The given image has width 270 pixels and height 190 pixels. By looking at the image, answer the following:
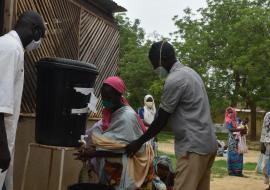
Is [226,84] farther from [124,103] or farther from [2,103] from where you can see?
[2,103]

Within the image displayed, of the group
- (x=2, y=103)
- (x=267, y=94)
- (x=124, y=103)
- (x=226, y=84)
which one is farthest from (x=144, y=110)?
(x=226, y=84)

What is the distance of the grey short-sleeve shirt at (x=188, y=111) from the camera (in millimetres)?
3686

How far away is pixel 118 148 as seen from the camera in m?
4.25

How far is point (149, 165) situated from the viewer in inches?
174

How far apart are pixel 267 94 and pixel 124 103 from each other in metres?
20.7

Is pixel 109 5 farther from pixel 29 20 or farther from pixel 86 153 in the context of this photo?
pixel 29 20

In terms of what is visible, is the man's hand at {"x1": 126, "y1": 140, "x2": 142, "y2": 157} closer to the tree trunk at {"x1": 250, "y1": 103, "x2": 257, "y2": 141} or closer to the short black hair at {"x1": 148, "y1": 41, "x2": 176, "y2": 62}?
the short black hair at {"x1": 148, "y1": 41, "x2": 176, "y2": 62}

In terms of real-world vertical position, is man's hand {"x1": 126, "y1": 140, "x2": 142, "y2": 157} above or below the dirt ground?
above

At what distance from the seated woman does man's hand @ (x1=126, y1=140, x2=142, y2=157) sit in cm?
5

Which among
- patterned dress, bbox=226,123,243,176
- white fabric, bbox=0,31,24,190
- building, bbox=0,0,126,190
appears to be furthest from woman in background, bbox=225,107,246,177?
white fabric, bbox=0,31,24,190

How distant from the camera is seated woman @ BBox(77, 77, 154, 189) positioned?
168 inches

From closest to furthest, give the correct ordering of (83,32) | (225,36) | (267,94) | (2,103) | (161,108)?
1. (2,103)
2. (161,108)
3. (83,32)
4. (267,94)
5. (225,36)

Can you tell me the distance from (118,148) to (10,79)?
64.4 inches

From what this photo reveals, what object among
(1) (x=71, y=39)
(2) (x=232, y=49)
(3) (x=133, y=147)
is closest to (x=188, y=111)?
(3) (x=133, y=147)
